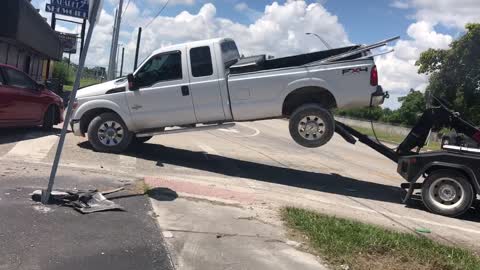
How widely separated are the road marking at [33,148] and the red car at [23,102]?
528 millimetres

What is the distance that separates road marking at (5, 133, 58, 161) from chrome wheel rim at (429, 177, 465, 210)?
6.83 metres

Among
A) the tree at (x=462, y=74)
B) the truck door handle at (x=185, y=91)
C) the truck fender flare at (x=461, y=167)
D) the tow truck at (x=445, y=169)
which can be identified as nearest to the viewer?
the truck fender flare at (x=461, y=167)

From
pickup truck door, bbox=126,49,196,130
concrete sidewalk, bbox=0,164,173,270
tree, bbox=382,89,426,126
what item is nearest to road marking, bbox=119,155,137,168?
pickup truck door, bbox=126,49,196,130

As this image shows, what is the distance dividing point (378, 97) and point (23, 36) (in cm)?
→ 1633

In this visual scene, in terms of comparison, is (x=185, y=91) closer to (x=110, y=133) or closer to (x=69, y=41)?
(x=110, y=133)

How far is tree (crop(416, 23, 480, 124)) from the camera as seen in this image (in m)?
44.2

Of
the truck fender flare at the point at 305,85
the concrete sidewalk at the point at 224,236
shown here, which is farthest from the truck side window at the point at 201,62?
the concrete sidewalk at the point at 224,236

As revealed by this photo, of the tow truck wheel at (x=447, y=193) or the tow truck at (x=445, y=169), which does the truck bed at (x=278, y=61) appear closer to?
the tow truck at (x=445, y=169)

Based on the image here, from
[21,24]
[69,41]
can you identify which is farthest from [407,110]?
[21,24]

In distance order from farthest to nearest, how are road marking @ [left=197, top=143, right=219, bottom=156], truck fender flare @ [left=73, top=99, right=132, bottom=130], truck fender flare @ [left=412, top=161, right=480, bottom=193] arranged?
road marking @ [left=197, top=143, right=219, bottom=156] → truck fender flare @ [left=73, top=99, right=132, bottom=130] → truck fender flare @ [left=412, top=161, right=480, bottom=193]

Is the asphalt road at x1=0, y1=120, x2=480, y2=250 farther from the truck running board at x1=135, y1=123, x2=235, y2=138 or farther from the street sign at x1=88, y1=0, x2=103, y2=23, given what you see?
the street sign at x1=88, y1=0, x2=103, y2=23

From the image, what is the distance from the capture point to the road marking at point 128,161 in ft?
34.1

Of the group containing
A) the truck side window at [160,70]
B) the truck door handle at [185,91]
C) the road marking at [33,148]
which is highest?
the truck side window at [160,70]

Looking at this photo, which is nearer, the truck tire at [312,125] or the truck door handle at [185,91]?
the truck tire at [312,125]
